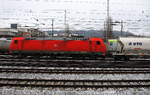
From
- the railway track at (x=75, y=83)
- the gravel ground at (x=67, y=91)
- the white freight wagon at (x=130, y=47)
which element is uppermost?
the white freight wagon at (x=130, y=47)

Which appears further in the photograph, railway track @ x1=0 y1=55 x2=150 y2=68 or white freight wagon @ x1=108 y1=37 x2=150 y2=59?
white freight wagon @ x1=108 y1=37 x2=150 y2=59

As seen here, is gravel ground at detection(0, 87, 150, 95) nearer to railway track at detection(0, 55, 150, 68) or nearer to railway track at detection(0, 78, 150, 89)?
railway track at detection(0, 78, 150, 89)

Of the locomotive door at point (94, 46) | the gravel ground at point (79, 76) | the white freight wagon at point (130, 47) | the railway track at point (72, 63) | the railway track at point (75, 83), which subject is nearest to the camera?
the railway track at point (75, 83)

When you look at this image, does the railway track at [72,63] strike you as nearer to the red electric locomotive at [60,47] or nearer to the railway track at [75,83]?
the red electric locomotive at [60,47]

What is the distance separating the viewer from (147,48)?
25.6m

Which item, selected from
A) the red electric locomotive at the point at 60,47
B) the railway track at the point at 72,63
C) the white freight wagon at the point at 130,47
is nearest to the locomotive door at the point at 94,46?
the red electric locomotive at the point at 60,47

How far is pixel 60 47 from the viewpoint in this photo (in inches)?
1021

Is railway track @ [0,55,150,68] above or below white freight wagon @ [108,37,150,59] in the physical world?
below

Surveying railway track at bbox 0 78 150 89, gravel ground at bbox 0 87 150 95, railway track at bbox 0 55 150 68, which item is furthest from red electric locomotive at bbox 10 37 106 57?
gravel ground at bbox 0 87 150 95

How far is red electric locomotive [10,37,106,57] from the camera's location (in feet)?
84.5

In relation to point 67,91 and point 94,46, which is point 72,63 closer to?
point 94,46

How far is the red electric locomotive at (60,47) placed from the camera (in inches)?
1014

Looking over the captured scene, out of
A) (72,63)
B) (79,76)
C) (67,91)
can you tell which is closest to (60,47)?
(72,63)

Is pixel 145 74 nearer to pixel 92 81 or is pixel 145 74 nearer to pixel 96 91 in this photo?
pixel 92 81
